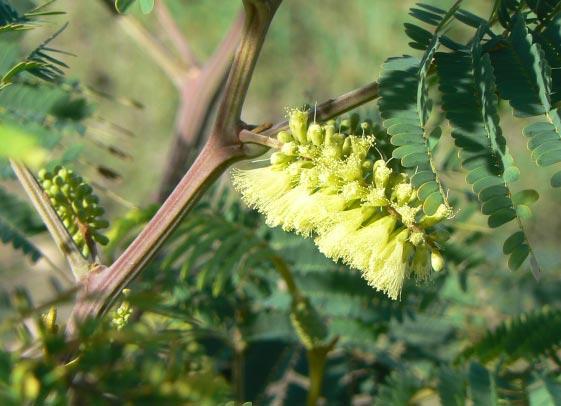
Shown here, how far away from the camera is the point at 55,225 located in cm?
91

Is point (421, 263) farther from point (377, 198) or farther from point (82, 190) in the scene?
point (82, 190)

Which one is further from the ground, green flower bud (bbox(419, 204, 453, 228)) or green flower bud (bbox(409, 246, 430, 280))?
green flower bud (bbox(419, 204, 453, 228))

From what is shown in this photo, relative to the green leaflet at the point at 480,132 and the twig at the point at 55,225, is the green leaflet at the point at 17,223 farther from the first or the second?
the green leaflet at the point at 480,132

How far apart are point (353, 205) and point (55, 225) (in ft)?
1.09

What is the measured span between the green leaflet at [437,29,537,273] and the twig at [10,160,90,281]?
0.42 meters

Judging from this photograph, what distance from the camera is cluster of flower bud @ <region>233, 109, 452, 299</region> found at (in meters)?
0.81

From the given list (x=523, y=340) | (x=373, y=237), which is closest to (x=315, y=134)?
(x=373, y=237)

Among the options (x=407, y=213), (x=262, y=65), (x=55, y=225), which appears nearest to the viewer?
(x=407, y=213)

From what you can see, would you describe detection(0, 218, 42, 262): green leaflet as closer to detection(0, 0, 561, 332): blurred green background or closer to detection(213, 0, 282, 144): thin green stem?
detection(213, 0, 282, 144): thin green stem

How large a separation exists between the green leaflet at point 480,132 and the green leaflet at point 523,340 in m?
0.39

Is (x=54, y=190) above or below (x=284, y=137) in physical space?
below

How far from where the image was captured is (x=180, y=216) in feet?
2.82

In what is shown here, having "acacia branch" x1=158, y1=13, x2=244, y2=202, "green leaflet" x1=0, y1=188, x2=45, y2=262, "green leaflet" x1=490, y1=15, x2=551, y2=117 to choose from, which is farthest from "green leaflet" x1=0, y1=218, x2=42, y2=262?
"green leaflet" x1=490, y1=15, x2=551, y2=117

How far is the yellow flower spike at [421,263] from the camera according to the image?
821 mm
